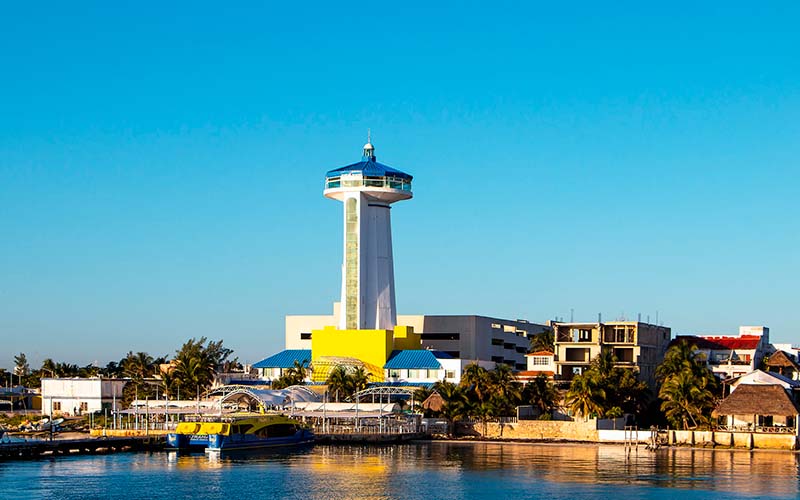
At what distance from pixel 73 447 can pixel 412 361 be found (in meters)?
37.8

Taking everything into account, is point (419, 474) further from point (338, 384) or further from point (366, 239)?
point (366, 239)

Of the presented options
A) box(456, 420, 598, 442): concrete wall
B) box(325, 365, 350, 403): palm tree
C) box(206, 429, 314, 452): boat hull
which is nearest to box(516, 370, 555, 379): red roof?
box(456, 420, 598, 442): concrete wall

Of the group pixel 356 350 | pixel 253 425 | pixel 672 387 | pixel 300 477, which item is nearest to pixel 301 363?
pixel 356 350

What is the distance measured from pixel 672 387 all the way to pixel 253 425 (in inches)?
1369

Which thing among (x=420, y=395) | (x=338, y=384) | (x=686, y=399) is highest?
(x=338, y=384)

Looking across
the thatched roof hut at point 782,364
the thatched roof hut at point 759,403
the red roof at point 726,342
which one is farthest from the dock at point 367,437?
the thatched roof hut at point 782,364

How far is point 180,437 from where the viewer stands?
100000 millimetres

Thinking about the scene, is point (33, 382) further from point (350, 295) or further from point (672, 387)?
point (672, 387)

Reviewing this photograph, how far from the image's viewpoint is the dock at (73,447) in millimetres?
93250

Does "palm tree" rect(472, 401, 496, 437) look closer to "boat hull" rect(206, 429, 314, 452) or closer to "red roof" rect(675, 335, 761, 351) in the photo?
"boat hull" rect(206, 429, 314, 452)

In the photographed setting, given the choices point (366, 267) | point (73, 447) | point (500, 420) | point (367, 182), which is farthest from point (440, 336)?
point (73, 447)

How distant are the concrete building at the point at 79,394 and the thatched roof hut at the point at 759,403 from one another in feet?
208

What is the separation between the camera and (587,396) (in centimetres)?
10475

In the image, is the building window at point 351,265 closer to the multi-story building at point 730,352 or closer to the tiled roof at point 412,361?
the tiled roof at point 412,361
